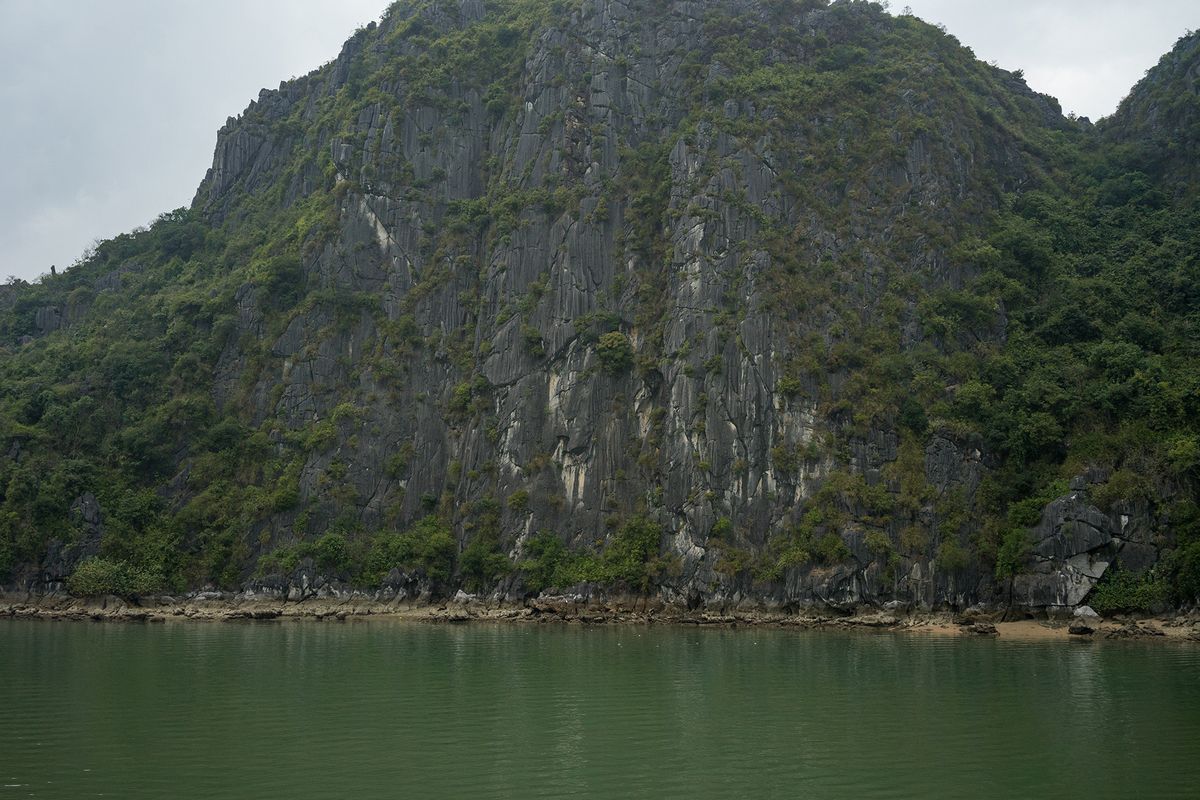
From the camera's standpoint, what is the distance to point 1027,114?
263ft

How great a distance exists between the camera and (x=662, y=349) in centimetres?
6197

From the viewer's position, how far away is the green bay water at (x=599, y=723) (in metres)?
14.2

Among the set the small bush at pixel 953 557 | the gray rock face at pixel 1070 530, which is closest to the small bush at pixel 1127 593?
the gray rock face at pixel 1070 530

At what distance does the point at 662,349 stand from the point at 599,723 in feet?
145

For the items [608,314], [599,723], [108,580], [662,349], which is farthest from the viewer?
[608,314]

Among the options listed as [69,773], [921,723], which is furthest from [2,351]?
[921,723]

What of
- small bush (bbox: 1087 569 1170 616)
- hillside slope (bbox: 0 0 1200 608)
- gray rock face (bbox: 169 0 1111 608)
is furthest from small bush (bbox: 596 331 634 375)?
small bush (bbox: 1087 569 1170 616)

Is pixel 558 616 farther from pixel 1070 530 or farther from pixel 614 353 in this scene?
pixel 1070 530

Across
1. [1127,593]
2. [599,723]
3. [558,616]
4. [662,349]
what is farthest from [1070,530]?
[599,723]

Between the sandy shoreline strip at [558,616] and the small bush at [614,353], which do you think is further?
the small bush at [614,353]

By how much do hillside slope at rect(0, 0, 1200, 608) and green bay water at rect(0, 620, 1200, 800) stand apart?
1751 cm

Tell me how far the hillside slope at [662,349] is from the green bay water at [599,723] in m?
17.5

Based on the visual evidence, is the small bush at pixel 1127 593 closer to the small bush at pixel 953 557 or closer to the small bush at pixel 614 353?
the small bush at pixel 953 557

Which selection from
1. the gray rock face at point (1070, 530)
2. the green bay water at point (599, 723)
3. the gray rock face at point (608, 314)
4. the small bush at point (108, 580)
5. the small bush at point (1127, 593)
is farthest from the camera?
the small bush at point (108, 580)
